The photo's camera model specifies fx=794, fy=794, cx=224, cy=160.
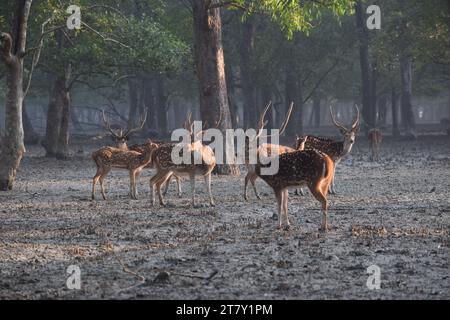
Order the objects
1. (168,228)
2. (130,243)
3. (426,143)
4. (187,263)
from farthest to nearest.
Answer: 1. (426,143)
2. (168,228)
3. (130,243)
4. (187,263)

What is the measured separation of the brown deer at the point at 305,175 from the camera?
10695 mm

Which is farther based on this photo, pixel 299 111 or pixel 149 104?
pixel 149 104

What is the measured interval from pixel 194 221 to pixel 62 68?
47.6 feet

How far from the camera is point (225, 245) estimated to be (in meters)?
10.1

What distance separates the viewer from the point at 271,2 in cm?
1842

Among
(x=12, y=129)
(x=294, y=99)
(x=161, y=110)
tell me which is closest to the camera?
(x=12, y=129)

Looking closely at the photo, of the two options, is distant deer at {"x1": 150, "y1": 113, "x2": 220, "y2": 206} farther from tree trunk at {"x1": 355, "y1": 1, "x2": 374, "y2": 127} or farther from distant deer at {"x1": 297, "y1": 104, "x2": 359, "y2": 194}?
tree trunk at {"x1": 355, "y1": 1, "x2": 374, "y2": 127}

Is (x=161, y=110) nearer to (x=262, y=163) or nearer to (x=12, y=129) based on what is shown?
(x=12, y=129)

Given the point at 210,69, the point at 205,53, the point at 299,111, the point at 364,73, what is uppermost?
the point at 364,73

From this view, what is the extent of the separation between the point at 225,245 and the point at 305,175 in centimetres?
157

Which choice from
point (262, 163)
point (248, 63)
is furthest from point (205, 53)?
point (248, 63)

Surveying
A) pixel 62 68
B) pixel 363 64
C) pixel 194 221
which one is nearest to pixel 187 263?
pixel 194 221
